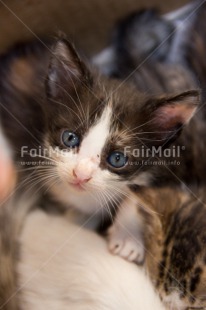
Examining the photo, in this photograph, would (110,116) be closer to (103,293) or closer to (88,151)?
(88,151)

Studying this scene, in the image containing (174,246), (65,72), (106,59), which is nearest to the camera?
(174,246)

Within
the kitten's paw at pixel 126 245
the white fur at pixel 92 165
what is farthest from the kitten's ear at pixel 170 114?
the kitten's paw at pixel 126 245

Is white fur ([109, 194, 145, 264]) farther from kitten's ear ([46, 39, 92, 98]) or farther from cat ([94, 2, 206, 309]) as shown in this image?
kitten's ear ([46, 39, 92, 98])

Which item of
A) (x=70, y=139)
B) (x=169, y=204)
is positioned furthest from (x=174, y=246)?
(x=70, y=139)

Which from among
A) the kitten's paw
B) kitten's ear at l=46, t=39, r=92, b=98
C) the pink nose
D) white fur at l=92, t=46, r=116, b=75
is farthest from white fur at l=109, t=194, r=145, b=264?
white fur at l=92, t=46, r=116, b=75

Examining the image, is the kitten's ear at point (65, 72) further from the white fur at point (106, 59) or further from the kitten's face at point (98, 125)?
the white fur at point (106, 59)

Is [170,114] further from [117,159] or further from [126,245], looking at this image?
[126,245]

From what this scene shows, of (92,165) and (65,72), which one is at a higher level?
(65,72)

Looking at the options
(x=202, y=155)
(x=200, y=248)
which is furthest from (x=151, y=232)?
(x=202, y=155)
